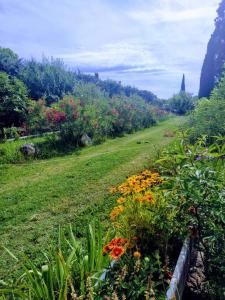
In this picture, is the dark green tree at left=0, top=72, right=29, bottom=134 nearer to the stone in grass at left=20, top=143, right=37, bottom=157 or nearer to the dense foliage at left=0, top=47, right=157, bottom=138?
the dense foliage at left=0, top=47, right=157, bottom=138

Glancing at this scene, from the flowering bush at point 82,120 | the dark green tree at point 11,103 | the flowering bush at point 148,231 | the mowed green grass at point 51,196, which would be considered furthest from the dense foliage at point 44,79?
the flowering bush at point 148,231

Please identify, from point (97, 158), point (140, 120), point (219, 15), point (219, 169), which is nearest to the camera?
point (219, 169)

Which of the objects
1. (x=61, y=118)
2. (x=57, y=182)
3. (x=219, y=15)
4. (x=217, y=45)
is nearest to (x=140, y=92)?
(x=217, y=45)

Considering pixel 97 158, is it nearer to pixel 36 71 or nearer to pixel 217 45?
pixel 36 71

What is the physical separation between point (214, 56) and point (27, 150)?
4404 centimetres

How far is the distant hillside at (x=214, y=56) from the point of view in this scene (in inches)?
1699

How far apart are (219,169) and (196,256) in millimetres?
1192

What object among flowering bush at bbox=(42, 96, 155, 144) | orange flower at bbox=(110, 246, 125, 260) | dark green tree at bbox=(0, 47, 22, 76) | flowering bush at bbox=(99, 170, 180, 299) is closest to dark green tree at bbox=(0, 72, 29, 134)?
flowering bush at bbox=(42, 96, 155, 144)

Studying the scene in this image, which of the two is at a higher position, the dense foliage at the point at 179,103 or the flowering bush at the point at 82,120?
the dense foliage at the point at 179,103

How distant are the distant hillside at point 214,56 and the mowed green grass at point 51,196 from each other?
38.9 m

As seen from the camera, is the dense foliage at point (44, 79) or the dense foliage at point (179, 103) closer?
the dense foliage at point (44, 79)

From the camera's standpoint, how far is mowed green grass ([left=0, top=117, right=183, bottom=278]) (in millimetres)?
3975

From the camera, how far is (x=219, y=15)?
1721 inches

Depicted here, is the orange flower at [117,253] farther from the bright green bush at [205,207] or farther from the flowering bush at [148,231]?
the bright green bush at [205,207]
